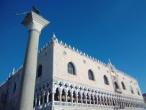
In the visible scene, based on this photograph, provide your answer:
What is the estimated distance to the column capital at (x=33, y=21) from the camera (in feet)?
32.9

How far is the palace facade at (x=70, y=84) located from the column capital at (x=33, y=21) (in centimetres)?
718

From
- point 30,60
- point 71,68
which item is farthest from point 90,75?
point 30,60

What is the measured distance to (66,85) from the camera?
1723cm

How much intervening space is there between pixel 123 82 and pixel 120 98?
497 centimetres

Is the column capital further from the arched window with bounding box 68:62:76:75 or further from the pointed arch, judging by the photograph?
the pointed arch

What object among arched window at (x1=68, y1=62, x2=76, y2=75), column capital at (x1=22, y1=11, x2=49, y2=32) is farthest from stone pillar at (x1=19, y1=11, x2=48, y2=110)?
arched window at (x1=68, y1=62, x2=76, y2=75)

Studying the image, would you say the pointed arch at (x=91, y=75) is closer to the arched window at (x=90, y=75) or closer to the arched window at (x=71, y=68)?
the arched window at (x=90, y=75)

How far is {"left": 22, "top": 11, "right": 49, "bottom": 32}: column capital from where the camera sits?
10.0 m

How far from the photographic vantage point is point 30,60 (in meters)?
9.05

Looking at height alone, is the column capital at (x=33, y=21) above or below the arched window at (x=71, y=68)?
above

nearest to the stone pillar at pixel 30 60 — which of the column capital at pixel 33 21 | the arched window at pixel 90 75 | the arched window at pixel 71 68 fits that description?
the column capital at pixel 33 21

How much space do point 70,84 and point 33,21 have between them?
9728 millimetres

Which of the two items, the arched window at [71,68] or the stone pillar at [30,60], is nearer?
the stone pillar at [30,60]

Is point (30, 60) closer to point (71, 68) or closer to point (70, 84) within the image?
point (70, 84)
